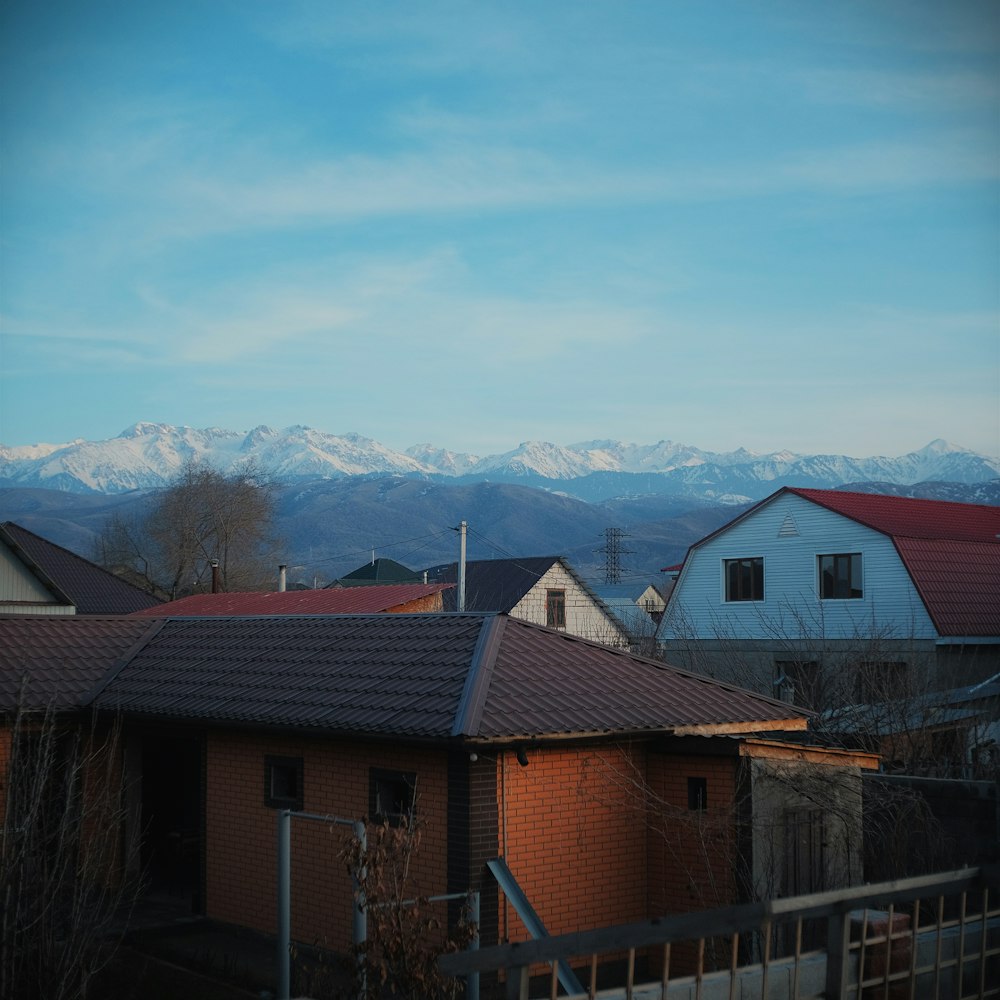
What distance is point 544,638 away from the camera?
1506 cm

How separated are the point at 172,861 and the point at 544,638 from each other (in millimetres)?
7645

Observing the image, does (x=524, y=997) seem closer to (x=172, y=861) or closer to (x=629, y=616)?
(x=172, y=861)

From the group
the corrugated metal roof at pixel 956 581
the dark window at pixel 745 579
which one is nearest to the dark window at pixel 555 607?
the dark window at pixel 745 579

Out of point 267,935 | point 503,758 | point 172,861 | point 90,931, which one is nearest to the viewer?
point 90,931

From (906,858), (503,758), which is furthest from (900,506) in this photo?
(503,758)

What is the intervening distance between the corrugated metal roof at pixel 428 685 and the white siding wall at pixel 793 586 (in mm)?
17835

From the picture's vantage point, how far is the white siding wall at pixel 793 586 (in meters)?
33.0

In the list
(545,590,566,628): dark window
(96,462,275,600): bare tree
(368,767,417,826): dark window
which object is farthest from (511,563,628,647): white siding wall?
(368,767,417,826): dark window

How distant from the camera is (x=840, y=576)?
35188 mm

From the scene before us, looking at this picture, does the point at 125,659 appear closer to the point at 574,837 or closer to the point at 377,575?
the point at 574,837

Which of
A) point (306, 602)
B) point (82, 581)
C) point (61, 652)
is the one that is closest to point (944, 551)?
point (306, 602)

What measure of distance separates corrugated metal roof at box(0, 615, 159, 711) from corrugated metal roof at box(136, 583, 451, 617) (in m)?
17.7

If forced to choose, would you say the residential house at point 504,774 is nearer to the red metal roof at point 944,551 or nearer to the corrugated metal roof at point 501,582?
the red metal roof at point 944,551

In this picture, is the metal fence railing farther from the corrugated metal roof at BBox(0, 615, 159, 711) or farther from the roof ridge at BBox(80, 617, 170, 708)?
the corrugated metal roof at BBox(0, 615, 159, 711)
